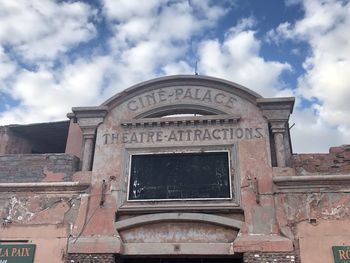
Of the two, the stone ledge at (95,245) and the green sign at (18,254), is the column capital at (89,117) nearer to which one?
the stone ledge at (95,245)

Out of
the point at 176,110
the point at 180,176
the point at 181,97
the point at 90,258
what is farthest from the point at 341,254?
the point at 90,258

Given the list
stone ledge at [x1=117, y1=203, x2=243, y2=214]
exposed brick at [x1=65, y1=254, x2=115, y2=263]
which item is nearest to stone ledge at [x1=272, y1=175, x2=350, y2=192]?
stone ledge at [x1=117, y1=203, x2=243, y2=214]

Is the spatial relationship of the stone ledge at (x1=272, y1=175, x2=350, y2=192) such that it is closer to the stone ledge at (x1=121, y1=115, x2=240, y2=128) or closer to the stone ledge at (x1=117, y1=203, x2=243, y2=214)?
the stone ledge at (x1=117, y1=203, x2=243, y2=214)

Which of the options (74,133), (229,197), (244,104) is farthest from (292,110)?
(74,133)

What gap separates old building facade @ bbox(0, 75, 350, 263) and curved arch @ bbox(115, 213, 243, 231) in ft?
0.09

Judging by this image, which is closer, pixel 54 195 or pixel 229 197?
pixel 229 197

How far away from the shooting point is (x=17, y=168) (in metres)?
13.3

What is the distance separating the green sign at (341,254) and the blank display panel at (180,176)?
314cm

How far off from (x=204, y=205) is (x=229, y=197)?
0.76 meters

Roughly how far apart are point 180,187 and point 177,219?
A: 99 centimetres

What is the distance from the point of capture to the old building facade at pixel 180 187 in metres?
11.2

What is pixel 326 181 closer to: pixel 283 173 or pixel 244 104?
pixel 283 173

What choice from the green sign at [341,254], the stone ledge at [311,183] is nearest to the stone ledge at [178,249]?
the stone ledge at [311,183]

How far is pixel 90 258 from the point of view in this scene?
11453 millimetres
